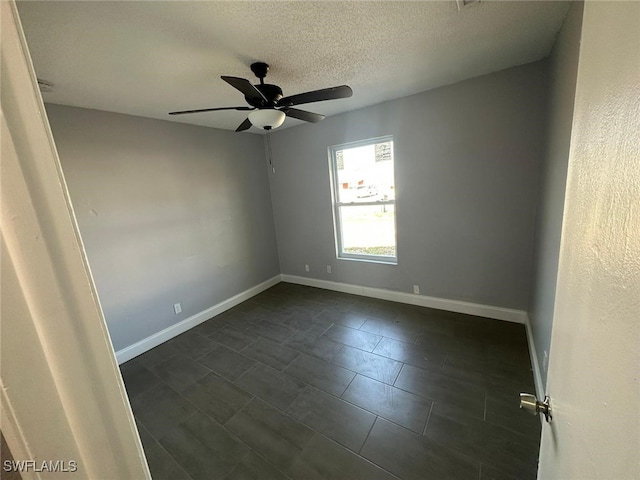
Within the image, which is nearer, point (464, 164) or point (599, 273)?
point (599, 273)

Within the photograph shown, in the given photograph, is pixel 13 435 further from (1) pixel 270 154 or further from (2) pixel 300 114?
(1) pixel 270 154

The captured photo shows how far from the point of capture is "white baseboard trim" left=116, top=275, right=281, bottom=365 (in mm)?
2709

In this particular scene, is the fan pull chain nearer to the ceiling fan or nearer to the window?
the window

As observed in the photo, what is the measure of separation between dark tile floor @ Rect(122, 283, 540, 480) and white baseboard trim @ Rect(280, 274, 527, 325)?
11cm

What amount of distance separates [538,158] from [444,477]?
8.58ft

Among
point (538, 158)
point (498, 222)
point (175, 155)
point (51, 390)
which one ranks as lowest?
point (498, 222)

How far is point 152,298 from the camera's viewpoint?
290 cm

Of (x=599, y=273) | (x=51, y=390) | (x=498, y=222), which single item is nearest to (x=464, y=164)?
(x=498, y=222)

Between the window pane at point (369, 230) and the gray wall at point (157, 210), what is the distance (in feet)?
4.85

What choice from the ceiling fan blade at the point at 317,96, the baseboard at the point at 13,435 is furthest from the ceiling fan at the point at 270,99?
the baseboard at the point at 13,435

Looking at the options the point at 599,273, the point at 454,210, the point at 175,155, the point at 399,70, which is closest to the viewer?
the point at 599,273

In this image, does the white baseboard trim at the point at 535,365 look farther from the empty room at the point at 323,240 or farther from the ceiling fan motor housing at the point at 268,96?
the ceiling fan motor housing at the point at 268,96

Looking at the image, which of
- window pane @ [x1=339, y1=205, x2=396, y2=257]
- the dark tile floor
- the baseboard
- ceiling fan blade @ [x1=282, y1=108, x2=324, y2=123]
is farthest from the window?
Result: the baseboard

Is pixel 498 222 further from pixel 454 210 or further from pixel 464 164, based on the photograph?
pixel 464 164
